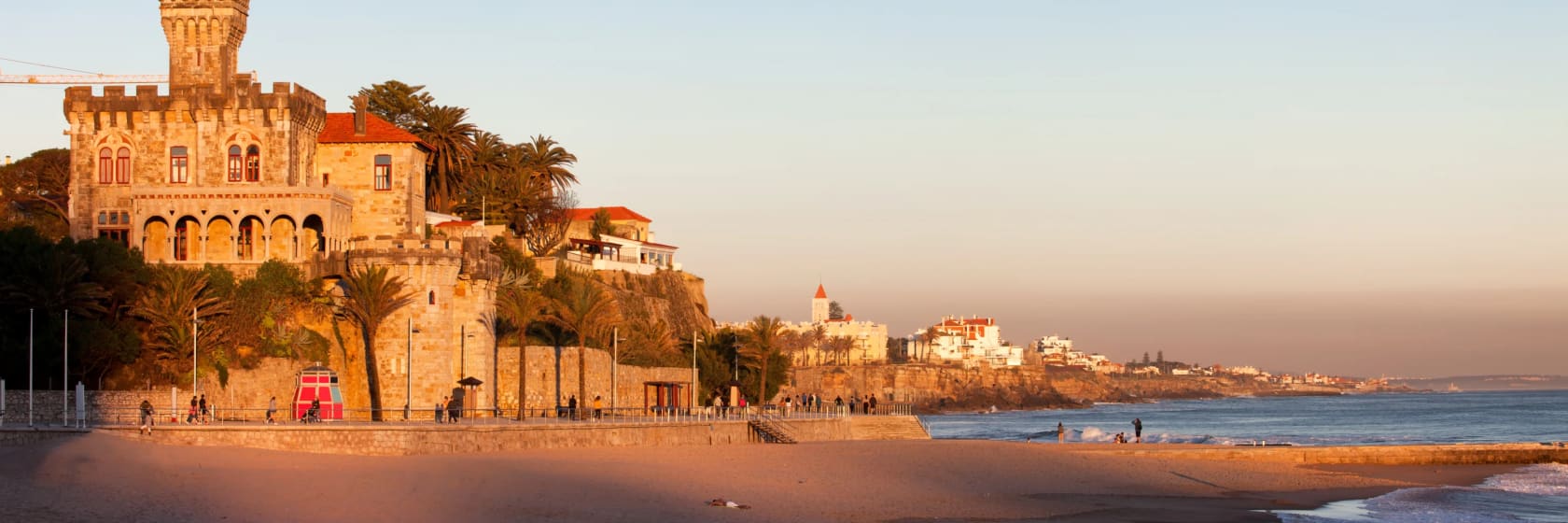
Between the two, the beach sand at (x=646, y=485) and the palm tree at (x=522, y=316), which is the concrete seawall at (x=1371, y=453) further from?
the palm tree at (x=522, y=316)

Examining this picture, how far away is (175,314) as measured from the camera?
46.7m

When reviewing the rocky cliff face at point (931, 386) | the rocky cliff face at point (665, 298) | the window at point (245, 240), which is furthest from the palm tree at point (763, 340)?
the rocky cliff face at point (931, 386)

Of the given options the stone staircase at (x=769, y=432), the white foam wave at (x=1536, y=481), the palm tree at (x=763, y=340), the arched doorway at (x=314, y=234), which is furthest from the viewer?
the palm tree at (x=763, y=340)

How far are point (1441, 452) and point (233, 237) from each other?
41504 millimetres

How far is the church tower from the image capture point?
57.8 m

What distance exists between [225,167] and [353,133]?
541 cm

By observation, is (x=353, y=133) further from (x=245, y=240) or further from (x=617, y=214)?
(x=617, y=214)

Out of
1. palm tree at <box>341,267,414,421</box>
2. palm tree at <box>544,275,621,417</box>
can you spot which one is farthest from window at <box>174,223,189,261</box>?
palm tree at <box>544,275,621,417</box>

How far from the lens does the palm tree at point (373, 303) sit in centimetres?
4647

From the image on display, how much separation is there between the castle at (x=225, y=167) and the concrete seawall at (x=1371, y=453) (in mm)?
22860

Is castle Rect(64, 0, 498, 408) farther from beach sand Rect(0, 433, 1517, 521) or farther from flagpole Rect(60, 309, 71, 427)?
beach sand Rect(0, 433, 1517, 521)

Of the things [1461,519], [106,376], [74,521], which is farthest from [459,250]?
[1461,519]

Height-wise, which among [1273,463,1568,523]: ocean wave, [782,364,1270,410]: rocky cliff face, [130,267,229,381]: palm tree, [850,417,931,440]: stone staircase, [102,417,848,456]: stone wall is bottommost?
[782,364,1270,410]: rocky cliff face

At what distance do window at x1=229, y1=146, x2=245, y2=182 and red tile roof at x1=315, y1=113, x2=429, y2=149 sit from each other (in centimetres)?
346
